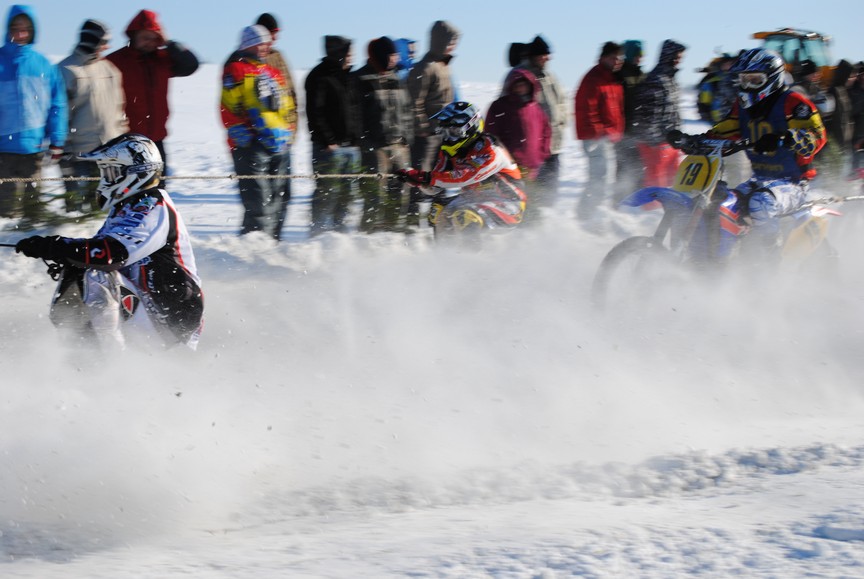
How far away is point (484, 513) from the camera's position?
14.3ft

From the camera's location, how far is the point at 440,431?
18.1 ft

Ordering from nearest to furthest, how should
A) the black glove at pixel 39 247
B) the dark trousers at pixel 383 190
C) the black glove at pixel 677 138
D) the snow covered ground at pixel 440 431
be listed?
the snow covered ground at pixel 440 431 → the black glove at pixel 39 247 → the black glove at pixel 677 138 → the dark trousers at pixel 383 190

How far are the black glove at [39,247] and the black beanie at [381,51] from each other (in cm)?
498

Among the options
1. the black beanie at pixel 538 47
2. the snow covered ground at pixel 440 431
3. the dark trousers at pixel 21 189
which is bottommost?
the snow covered ground at pixel 440 431

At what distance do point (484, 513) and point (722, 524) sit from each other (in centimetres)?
98

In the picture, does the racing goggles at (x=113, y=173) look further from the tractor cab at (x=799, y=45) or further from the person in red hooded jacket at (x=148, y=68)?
the tractor cab at (x=799, y=45)

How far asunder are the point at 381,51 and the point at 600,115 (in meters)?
2.42

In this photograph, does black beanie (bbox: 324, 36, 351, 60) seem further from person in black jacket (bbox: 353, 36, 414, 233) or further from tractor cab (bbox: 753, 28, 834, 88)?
tractor cab (bbox: 753, 28, 834, 88)

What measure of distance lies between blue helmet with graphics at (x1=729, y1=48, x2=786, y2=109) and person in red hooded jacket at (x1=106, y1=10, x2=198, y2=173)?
15.0ft

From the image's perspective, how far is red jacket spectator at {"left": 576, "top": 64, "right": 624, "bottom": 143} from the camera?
406 inches

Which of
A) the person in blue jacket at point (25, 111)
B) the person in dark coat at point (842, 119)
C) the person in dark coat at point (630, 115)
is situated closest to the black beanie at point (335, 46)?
the person in blue jacket at point (25, 111)

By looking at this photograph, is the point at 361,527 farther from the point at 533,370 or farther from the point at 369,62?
the point at 369,62

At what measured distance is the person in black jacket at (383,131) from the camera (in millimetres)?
9336

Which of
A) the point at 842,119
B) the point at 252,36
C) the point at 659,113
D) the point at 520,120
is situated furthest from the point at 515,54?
the point at 842,119
